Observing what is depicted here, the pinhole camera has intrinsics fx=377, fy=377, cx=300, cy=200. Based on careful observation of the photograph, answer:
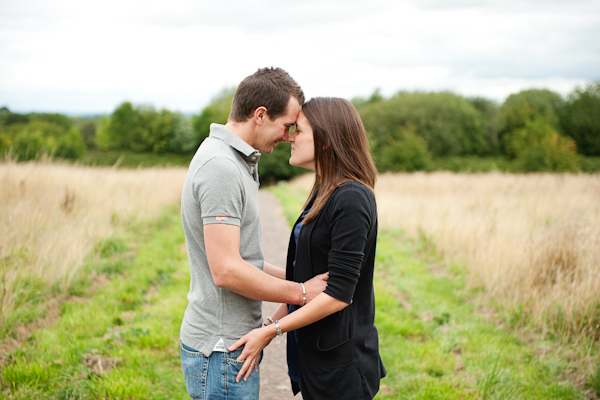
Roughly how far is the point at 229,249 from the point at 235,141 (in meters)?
0.54

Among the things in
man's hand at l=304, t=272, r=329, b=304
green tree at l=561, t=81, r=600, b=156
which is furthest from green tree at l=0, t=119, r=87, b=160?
green tree at l=561, t=81, r=600, b=156

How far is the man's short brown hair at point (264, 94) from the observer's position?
1.89 metres

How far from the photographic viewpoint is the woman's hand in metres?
1.71

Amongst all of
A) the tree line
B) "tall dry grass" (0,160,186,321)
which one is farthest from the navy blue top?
the tree line

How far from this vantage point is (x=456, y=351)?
4.00 m

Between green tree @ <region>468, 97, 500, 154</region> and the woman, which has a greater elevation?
green tree @ <region>468, 97, 500, 154</region>

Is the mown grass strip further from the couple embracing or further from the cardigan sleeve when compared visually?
the cardigan sleeve

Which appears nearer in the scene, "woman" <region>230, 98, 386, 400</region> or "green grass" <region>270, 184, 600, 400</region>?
"woman" <region>230, 98, 386, 400</region>

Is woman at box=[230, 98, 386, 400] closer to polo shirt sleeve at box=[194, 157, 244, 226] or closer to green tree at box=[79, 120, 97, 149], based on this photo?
polo shirt sleeve at box=[194, 157, 244, 226]

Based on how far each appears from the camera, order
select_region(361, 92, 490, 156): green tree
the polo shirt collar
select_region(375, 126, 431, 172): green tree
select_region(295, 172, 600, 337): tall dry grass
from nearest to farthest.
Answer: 1. the polo shirt collar
2. select_region(295, 172, 600, 337): tall dry grass
3. select_region(375, 126, 431, 172): green tree
4. select_region(361, 92, 490, 156): green tree

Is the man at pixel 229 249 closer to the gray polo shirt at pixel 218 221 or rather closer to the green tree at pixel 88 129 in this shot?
the gray polo shirt at pixel 218 221

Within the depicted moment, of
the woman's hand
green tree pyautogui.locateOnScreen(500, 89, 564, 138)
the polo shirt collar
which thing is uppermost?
green tree pyautogui.locateOnScreen(500, 89, 564, 138)

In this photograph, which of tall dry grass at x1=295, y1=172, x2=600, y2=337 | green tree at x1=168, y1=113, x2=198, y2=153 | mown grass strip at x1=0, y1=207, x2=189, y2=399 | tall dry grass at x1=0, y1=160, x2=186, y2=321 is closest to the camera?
mown grass strip at x1=0, y1=207, x2=189, y2=399

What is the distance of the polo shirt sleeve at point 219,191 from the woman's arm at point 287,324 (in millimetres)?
506
